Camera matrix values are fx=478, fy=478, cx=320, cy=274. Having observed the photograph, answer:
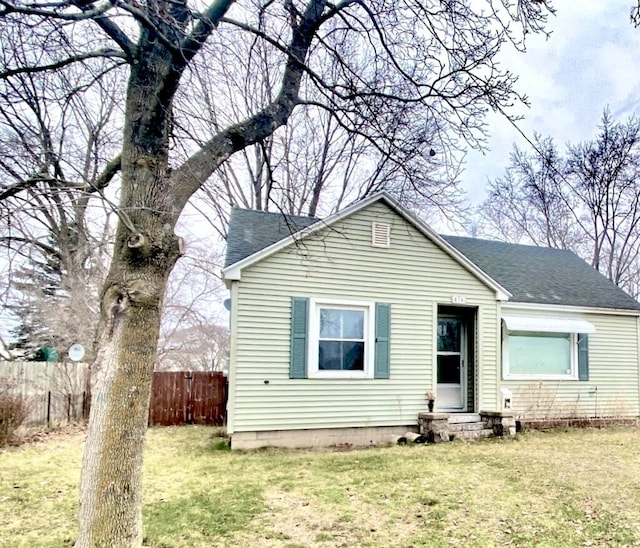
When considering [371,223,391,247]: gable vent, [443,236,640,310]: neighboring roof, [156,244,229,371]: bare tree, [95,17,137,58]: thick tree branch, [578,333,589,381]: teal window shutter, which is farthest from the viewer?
[156,244,229,371]: bare tree

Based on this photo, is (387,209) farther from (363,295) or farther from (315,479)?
(315,479)

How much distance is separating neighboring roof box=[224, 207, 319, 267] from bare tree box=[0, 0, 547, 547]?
388 cm

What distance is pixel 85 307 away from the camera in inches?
572

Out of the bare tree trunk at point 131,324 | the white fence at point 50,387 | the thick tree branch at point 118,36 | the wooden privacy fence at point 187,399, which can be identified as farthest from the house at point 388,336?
the white fence at point 50,387

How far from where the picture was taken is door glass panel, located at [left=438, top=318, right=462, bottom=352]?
34.1 feet

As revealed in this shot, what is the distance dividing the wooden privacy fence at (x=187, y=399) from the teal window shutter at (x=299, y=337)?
3947 mm

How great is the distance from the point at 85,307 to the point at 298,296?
903 cm

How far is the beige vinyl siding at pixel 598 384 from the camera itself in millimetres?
10578

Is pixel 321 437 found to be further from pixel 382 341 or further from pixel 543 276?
pixel 543 276

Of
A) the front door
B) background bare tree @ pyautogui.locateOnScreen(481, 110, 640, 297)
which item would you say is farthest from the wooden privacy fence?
background bare tree @ pyautogui.locateOnScreen(481, 110, 640, 297)

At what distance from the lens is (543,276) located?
1240cm

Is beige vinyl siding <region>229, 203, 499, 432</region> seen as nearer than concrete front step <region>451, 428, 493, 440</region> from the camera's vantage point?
Yes

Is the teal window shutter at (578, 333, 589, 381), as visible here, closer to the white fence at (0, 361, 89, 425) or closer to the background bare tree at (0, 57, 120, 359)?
the background bare tree at (0, 57, 120, 359)

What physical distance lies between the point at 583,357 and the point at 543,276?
227cm
